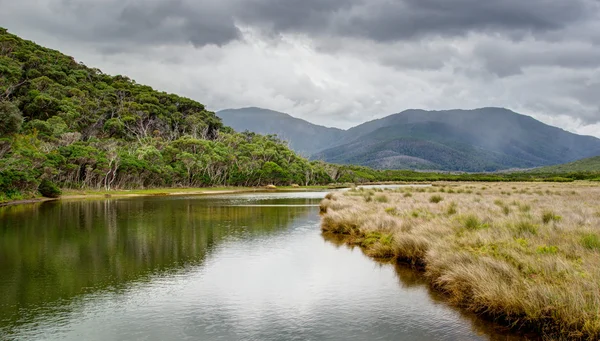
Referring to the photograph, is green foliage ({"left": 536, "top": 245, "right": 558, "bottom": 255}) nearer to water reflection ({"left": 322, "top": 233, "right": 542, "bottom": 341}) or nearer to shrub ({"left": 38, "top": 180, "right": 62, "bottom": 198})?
water reflection ({"left": 322, "top": 233, "right": 542, "bottom": 341})

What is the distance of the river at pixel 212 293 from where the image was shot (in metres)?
9.59

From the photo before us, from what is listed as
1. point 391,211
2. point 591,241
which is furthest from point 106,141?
point 591,241

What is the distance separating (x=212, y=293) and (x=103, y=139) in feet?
314

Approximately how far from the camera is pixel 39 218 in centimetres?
3222

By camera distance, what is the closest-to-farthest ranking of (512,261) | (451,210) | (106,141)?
(512,261), (451,210), (106,141)

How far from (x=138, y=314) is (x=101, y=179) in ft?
233

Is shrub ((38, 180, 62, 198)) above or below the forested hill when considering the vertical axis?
below

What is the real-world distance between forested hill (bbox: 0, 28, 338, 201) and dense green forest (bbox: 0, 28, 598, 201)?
0.21 meters

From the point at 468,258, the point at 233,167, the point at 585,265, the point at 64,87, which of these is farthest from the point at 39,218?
the point at 64,87

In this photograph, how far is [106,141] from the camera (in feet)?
293

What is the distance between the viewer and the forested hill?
57531 millimetres

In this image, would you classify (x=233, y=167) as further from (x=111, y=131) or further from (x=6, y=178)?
(x=6, y=178)

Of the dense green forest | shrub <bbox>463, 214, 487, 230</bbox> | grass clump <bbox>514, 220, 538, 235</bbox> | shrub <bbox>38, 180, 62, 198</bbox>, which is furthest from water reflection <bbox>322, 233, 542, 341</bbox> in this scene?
shrub <bbox>38, 180, 62, 198</bbox>

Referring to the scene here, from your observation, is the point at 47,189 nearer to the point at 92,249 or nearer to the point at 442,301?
the point at 92,249
